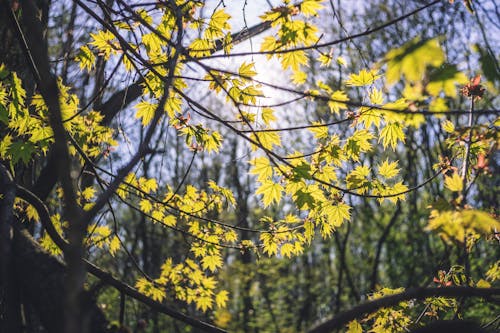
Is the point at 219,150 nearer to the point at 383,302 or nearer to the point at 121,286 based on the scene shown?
the point at 121,286

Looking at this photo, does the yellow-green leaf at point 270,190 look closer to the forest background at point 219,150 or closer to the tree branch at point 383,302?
the forest background at point 219,150

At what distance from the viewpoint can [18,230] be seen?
2576 millimetres

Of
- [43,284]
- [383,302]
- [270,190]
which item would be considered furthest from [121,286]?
[383,302]

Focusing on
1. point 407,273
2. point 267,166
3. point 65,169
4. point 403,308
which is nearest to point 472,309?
point 407,273

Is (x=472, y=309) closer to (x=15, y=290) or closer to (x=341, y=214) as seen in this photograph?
(x=341, y=214)

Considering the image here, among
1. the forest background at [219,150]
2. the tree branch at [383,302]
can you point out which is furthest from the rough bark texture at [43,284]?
the tree branch at [383,302]

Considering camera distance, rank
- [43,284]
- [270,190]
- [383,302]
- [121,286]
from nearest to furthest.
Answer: [383,302] → [43,284] → [121,286] → [270,190]

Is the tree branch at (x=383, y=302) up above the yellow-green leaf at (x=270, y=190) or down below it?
below

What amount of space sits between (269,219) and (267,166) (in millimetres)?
758

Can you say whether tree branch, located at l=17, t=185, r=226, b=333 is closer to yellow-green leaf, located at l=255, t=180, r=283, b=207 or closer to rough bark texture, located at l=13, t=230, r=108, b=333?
rough bark texture, located at l=13, t=230, r=108, b=333

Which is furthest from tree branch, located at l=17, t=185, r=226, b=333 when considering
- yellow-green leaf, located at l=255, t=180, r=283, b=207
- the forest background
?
yellow-green leaf, located at l=255, t=180, r=283, b=207

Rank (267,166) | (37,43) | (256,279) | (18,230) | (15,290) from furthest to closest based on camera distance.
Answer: (256,279)
(267,166)
(18,230)
(15,290)
(37,43)

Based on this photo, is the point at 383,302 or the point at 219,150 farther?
the point at 219,150

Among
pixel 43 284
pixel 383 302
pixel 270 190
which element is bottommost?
pixel 383 302
